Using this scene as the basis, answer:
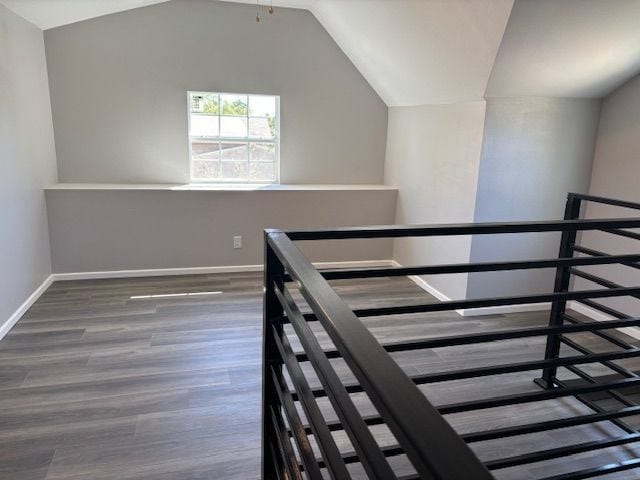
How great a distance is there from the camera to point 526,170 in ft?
12.1

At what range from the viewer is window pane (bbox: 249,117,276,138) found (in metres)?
4.93

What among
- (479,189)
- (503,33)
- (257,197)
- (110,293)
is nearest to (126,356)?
(110,293)

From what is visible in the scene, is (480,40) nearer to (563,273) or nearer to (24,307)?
(563,273)

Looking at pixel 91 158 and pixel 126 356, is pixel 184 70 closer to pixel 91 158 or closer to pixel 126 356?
pixel 91 158

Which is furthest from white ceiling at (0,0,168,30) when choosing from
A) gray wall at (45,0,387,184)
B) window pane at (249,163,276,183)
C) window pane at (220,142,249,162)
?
window pane at (249,163,276,183)

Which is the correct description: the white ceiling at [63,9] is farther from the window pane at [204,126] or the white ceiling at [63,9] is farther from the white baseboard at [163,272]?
the white baseboard at [163,272]

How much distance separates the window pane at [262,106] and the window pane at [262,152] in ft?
1.01

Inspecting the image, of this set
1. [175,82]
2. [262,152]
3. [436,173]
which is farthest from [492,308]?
[175,82]

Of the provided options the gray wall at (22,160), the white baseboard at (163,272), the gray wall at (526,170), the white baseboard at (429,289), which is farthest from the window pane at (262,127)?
the gray wall at (526,170)

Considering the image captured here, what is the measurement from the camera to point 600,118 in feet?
12.3

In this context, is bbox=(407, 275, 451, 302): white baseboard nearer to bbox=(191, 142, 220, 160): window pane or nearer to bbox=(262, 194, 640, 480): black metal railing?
bbox=(262, 194, 640, 480): black metal railing

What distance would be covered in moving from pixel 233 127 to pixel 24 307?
8.26 feet

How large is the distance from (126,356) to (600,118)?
3.94m

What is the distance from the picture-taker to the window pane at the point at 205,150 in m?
4.82
